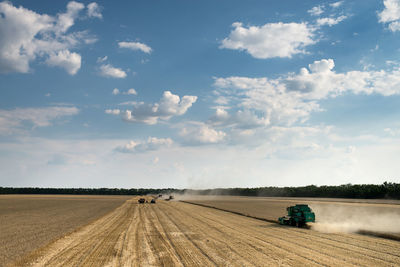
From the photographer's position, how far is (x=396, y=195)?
8500cm

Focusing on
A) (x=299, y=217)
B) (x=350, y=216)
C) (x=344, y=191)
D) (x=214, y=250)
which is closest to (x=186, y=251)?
(x=214, y=250)

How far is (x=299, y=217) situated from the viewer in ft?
102

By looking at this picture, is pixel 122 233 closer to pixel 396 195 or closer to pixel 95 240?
pixel 95 240

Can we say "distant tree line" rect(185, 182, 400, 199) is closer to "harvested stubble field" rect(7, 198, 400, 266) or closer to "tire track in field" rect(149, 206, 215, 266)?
"harvested stubble field" rect(7, 198, 400, 266)

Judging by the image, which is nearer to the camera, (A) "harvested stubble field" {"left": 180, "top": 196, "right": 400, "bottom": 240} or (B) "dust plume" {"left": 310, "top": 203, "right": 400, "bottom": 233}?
(B) "dust plume" {"left": 310, "top": 203, "right": 400, "bottom": 233}

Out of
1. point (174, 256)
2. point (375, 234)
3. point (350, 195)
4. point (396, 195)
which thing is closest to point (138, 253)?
point (174, 256)

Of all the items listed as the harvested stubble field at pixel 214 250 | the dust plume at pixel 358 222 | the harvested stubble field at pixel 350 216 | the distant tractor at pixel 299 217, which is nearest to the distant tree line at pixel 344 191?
the harvested stubble field at pixel 350 216

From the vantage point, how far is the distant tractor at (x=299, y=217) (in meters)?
30.8

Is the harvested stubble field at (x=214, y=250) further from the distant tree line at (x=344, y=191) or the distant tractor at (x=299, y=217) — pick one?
the distant tree line at (x=344, y=191)

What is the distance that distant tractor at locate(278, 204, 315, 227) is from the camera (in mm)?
30828

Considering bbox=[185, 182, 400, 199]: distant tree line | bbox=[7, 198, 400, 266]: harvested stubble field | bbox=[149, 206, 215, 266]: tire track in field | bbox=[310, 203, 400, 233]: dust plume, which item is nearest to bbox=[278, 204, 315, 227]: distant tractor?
bbox=[310, 203, 400, 233]: dust plume

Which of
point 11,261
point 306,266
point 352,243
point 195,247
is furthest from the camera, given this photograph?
point 352,243

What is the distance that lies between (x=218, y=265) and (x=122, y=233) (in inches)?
516

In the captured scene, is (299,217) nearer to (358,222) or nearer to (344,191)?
(358,222)
